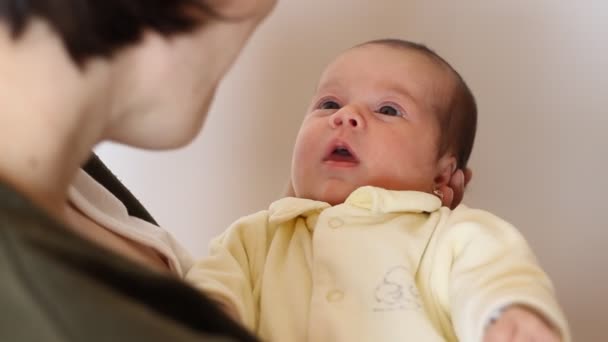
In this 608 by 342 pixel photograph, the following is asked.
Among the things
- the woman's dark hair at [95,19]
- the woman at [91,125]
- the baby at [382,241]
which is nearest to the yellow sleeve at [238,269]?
the baby at [382,241]

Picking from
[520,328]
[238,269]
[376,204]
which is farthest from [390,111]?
[520,328]

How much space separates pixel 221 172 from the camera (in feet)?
4.49

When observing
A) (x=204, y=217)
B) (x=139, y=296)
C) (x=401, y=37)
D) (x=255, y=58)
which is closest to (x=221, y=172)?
(x=204, y=217)

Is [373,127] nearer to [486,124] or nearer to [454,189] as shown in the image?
[454,189]

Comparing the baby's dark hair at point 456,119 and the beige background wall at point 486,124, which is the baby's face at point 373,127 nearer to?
the baby's dark hair at point 456,119

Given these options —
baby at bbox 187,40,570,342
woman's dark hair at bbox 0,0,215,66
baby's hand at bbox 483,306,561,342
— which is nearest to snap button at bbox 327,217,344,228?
baby at bbox 187,40,570,342

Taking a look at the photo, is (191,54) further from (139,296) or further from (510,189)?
(510,189)

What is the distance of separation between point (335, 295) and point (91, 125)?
1.10ft

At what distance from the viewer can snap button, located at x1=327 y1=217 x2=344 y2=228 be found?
0.86 m

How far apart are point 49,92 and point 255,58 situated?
2.85 feet

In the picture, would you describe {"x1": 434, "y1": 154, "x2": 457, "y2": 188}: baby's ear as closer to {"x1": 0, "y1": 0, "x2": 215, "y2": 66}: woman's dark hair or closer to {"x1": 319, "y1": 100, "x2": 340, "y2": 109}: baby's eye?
{"x1": 319, "y1": 100, "x2": 340, "y2": 109}: baby's eye

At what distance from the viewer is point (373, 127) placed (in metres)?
0.95

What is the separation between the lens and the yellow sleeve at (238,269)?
0.79m

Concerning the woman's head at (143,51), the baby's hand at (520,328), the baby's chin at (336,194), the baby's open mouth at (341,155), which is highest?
the woman's head at (143,51)
